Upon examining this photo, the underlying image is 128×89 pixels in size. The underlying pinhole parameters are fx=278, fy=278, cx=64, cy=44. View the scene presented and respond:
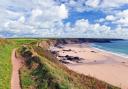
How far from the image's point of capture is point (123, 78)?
40.8 m

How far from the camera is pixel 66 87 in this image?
20469 mm

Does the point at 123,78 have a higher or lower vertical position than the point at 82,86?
lower

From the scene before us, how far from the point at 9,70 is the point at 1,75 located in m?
3.44

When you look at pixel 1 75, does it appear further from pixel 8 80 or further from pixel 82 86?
pixel 82 86

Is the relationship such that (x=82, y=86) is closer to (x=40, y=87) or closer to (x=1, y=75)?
(x=40, y=87)

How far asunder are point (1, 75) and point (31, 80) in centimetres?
351

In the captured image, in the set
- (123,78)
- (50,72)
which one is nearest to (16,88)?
(50,72)

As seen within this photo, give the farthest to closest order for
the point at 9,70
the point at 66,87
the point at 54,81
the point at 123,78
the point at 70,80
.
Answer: the point at 123,78
the point at 9,70
the point at 70,80
the point at 54,81
the point at 66,87

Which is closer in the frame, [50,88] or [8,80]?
[50,88]

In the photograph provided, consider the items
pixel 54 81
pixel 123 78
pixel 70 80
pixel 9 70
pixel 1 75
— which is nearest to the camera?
pixel 54 81

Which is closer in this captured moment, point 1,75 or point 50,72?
point 50,72

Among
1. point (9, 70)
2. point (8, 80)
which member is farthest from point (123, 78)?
point (8, 80)

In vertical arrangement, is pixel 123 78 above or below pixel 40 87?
below

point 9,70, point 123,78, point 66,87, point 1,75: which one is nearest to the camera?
point 66,87
